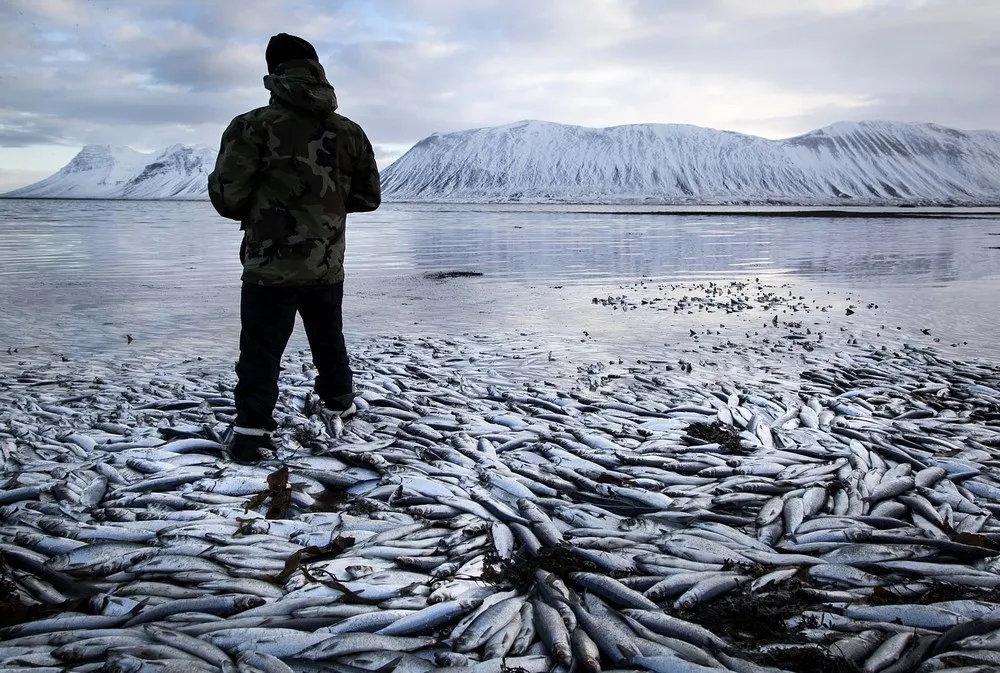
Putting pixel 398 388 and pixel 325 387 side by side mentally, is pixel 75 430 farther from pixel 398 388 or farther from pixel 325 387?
pixel 398 388

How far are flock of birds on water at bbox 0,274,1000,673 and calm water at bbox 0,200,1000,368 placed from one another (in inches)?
163

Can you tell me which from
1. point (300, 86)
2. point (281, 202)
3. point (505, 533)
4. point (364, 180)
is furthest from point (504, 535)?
point (300, 86)

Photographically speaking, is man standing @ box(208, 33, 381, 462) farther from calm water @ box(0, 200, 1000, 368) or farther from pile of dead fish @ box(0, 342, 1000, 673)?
calm water @ box(0, 200, 1000, 368)

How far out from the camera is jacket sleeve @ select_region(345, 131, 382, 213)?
6715 millimetres

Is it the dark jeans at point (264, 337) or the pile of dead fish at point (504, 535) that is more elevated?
the dark jeans at point (264, 337)

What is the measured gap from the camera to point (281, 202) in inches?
243

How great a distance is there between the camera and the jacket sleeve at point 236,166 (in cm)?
590

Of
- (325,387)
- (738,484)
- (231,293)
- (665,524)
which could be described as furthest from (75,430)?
(231,293)

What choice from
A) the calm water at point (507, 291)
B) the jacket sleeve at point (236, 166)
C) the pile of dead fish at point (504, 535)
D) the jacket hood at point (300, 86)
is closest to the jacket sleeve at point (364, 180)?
the jacket hood at point (300, 86)

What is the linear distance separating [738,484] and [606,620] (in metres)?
2.49

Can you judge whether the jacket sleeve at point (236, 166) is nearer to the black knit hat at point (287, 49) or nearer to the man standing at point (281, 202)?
the man standing at point (281, 202)

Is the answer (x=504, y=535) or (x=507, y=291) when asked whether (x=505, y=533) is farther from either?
(x=507, y=291)

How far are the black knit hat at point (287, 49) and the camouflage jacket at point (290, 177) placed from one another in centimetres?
12

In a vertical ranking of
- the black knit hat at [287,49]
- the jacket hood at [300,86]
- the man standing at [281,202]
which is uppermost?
the black knit hat at [287,49]
